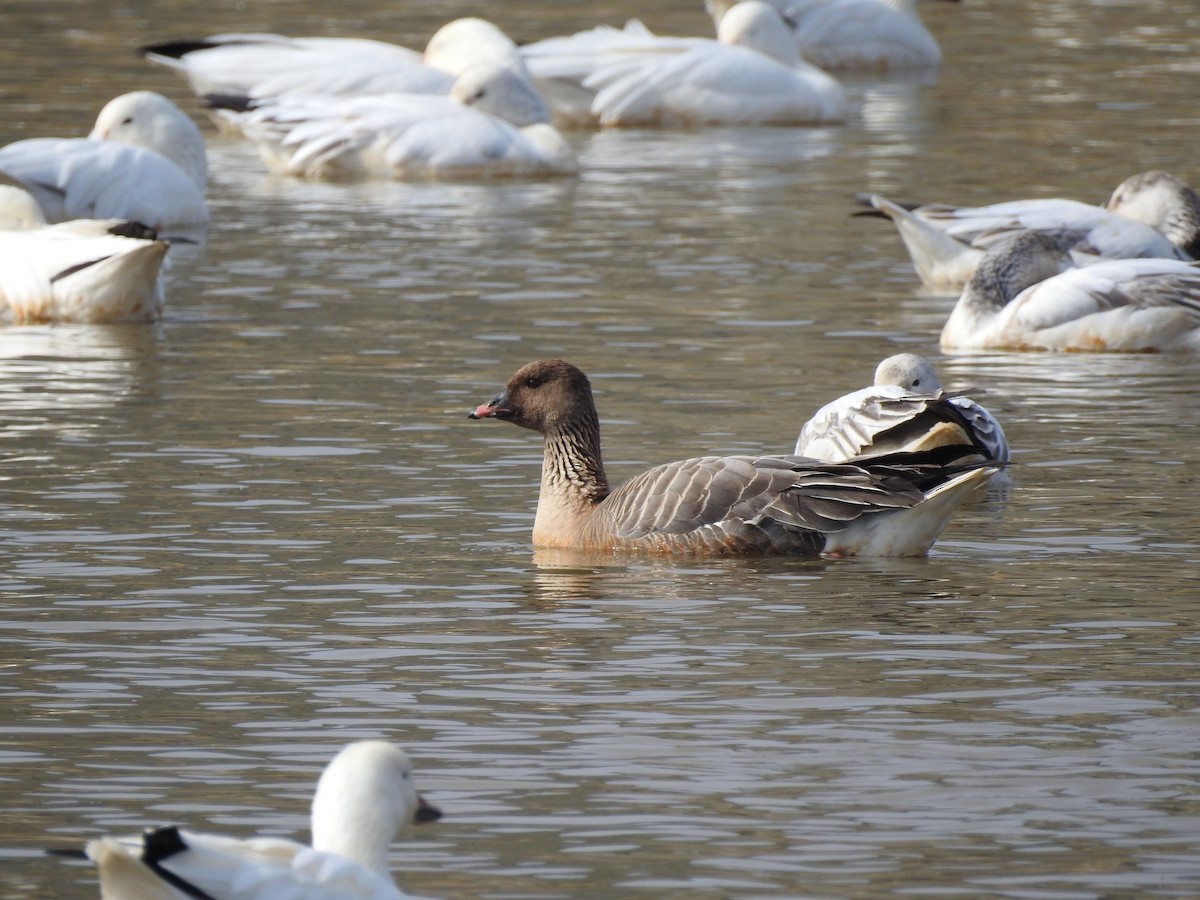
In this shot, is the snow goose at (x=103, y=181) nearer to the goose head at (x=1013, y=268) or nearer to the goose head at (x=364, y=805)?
the goose head at (x=1013, y=268)

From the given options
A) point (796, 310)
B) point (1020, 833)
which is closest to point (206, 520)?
point (1020, 833)

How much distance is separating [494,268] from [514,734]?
999cm

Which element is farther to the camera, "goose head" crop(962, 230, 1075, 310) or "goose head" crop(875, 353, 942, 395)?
"goose head" crop(962, 230, 1075, 310)

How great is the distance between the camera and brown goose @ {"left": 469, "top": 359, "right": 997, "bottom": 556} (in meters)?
9.50

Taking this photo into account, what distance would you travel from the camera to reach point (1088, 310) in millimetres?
14438

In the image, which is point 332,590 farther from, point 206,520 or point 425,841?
point 425,841

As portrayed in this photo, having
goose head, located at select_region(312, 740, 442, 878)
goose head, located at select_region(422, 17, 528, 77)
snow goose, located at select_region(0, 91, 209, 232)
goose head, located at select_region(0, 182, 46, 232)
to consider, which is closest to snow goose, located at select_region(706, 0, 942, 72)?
goose head, located at select_region(422, 17, 528, 77)

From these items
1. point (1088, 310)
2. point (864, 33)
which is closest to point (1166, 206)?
point (1088, 310)

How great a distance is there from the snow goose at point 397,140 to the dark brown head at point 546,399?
459 inches

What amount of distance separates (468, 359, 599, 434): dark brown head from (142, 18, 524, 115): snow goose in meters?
13.5

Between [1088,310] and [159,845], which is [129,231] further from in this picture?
[159,845]

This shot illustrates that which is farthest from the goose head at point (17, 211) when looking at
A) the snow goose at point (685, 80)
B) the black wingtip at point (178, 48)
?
the snow goose at point (685, 80)

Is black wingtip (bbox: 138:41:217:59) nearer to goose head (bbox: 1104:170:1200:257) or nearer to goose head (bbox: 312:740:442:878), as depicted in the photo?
goose head (bbox: 1104:170:1200:257)

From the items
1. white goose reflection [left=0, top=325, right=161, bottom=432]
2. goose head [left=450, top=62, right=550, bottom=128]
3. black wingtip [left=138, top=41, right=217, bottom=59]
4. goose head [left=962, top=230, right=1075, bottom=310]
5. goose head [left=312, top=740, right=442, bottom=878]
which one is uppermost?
black wingtip [left=138, top=41, right=217, bottom=59]
